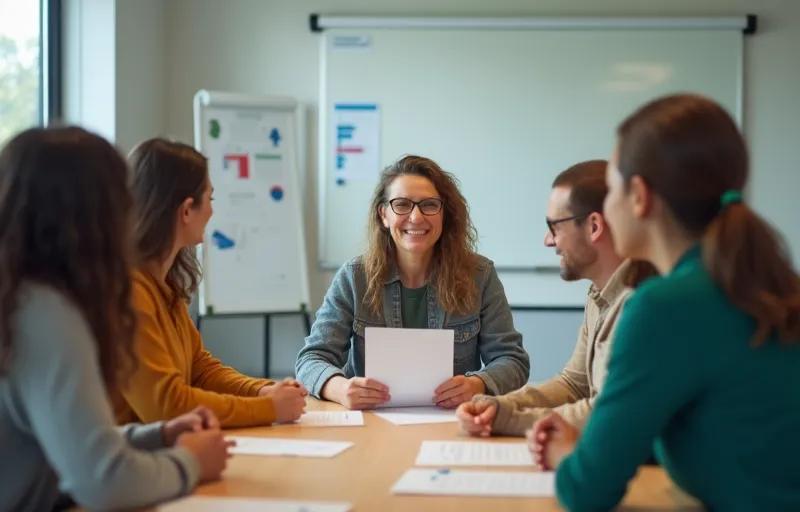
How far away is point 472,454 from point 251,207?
10.2ft

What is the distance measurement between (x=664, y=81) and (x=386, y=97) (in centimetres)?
143

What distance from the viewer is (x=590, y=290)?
229cm

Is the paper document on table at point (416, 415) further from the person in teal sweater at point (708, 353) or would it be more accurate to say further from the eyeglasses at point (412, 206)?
the person in teal sweater at point (708, 353)

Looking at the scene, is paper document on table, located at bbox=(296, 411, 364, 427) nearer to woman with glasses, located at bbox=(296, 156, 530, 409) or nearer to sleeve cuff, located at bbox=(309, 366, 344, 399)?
sleeve cuff, located at bbox=(309, 366, 344, 399)

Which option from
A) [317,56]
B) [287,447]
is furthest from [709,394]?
[317,56]

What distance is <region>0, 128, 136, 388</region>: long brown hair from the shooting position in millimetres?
1361

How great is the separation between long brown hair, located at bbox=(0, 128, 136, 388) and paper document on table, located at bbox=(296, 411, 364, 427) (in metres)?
0.78

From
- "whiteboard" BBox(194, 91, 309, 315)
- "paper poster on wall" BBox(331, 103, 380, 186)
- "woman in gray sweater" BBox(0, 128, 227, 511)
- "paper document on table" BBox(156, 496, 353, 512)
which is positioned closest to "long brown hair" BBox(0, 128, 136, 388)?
"woman in gray sweater" BBox(0, 128, 227, 511)

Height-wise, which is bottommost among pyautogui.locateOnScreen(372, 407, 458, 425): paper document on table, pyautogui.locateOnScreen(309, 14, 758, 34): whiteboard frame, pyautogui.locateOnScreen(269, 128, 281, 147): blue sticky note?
pyautogui.locateOnScreen(372, 407, 458, 425): paper document on table

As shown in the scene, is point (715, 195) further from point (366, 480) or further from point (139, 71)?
point (139, 71)

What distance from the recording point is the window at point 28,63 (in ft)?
13.0

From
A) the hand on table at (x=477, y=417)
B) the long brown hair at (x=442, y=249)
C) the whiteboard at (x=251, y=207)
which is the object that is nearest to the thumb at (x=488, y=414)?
the hand on table at (x=477, y=417)

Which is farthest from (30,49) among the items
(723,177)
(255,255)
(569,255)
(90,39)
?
(723,177)

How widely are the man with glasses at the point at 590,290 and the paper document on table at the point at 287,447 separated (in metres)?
0.31
